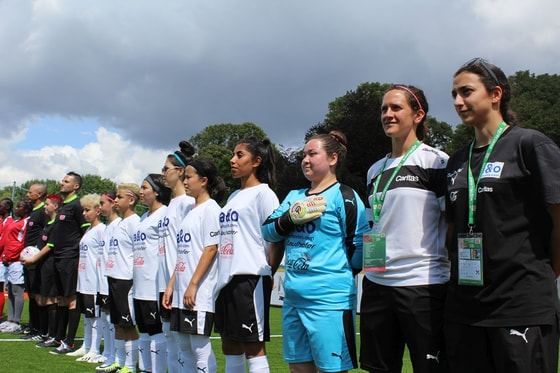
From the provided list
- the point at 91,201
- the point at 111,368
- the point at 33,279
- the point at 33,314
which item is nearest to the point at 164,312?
the point at 111,368

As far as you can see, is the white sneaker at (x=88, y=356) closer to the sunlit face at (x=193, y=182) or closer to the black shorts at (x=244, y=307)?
the sunlit face at (x=193, y=182)

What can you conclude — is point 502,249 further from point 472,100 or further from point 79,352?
point 79,352

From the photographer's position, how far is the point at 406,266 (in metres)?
3.36

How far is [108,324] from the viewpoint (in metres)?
8.19

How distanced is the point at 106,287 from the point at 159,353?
2.03 metres

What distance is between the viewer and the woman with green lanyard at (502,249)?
2.78 metres

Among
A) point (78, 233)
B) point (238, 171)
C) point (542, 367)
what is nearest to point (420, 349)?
point (542, 367)

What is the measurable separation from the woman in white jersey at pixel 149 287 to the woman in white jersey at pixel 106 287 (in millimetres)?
1074

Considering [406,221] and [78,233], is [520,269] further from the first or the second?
[78,233]

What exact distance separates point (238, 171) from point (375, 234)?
204cm

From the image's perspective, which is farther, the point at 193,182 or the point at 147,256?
the point at 147,256

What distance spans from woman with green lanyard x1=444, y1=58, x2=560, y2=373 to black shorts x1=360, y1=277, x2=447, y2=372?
0.17 meters

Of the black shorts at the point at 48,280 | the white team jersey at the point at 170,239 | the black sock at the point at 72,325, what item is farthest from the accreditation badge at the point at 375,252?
the black shorts at the point at 48,280

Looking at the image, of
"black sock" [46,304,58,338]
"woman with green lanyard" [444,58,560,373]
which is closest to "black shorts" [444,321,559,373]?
"woman with green lanyard" [444,58,560,373]
